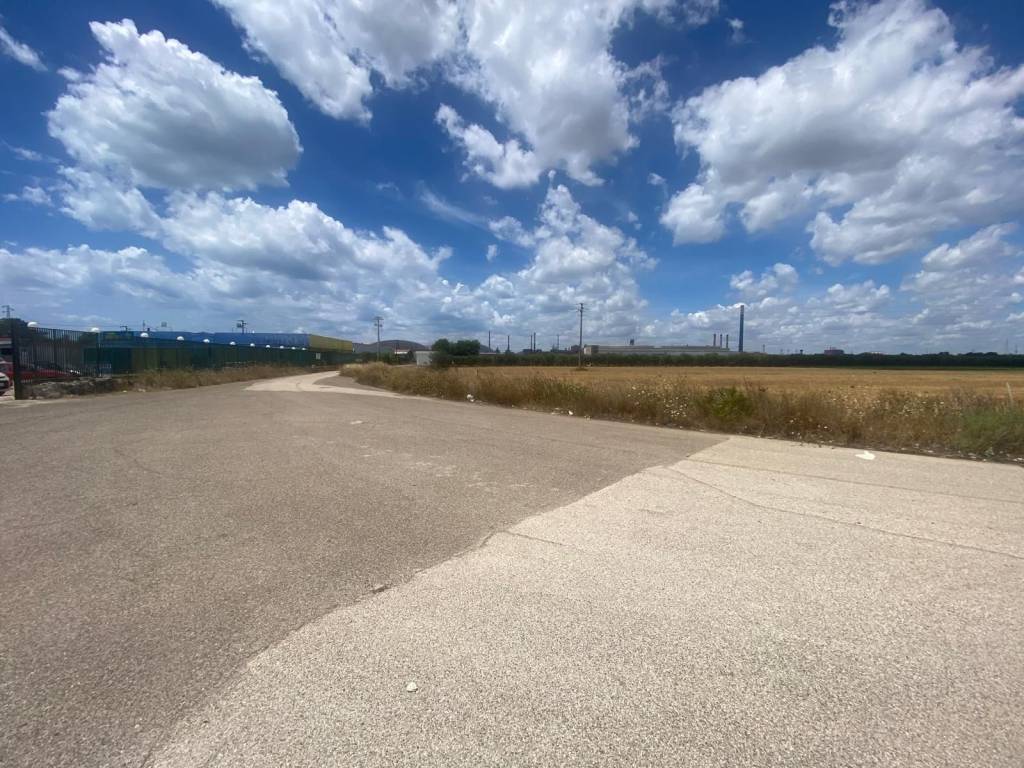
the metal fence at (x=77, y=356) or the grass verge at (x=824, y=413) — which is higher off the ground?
the metal fence at (x=77, y=356)

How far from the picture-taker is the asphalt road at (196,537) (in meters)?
2.27

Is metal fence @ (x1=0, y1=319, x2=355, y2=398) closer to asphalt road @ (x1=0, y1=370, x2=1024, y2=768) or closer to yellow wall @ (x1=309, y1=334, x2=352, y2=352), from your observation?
Answer: asphalt road @ (x1=0, y1=370, x2=1024, y2=768)

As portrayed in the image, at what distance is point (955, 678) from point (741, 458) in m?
5.45

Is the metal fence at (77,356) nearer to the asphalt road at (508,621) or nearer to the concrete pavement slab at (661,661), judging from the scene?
the asphalt road at (508,621)

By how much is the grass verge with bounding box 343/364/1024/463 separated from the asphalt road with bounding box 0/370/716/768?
5.79 ft

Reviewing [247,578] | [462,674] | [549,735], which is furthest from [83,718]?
[549,735]

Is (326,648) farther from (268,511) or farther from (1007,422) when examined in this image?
(1007,422)

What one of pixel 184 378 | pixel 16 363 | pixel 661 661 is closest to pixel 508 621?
pixel 661 661

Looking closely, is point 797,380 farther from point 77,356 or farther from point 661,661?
point 77,356

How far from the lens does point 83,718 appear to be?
2098 millimetres

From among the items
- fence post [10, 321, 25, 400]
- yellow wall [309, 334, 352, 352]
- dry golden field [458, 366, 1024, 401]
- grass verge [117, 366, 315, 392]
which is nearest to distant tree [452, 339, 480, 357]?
yellow wall [309, 334, 352, 352]

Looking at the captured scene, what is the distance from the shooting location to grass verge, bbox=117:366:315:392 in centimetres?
2080

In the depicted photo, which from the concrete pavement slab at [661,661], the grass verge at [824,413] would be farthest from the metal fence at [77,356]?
the concrete pavement slab at [661,661]

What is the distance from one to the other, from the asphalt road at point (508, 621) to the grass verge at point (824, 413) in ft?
8.48
